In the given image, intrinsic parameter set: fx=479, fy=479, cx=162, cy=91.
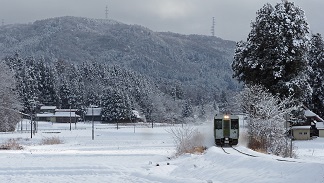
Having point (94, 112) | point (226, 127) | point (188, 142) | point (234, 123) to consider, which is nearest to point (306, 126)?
point (234, 123)

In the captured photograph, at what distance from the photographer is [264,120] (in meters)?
41.1

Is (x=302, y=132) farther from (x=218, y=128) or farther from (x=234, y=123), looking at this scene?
(x=218, y=128)

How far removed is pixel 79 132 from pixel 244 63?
40.3 meters


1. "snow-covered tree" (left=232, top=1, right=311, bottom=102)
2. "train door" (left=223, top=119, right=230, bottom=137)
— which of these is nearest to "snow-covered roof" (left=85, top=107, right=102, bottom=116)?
"snow-covered tree" (left=232, top=1, right=311, bottom=102)

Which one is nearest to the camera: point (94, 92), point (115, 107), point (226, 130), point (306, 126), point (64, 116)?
point (226, 130)

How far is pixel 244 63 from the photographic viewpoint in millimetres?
50625

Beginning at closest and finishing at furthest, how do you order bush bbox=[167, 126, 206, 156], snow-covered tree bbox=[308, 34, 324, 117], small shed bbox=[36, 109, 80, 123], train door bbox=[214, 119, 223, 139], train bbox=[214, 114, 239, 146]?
bush bbox=[167, 126, 206, 156], train bbox=[214, 114, 239, 146], train door bbox=[214, 119, 223, 139], snow-covered tree bbox=[308, 34, 324, 117], small shed bbox=[36, 109, 80, 123]

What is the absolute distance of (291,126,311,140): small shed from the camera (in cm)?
6159

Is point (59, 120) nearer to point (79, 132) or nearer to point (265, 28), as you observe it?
point (79, 132)

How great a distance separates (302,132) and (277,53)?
17837mm

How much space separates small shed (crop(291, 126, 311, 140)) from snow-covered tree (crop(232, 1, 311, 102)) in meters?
11.7

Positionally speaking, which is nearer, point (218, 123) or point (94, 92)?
point (218, 123)

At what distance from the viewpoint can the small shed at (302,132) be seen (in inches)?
2425

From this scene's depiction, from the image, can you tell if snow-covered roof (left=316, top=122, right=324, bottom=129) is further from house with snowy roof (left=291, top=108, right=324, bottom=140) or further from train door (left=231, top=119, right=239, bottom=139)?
train door (left=231, top=119, right=239, bottom=139)
